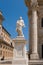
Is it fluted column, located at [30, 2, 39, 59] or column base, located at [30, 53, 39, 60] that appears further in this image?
fluted column, located at [30, 2, 39, 59]

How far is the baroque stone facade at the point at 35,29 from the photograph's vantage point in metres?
32.3

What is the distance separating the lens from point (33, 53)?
32.1 meters

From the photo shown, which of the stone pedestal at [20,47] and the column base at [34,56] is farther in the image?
the column base at [34,56]

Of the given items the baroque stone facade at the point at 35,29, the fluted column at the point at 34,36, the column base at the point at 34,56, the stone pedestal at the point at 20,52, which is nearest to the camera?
the stone pedestal at the point at 20,52

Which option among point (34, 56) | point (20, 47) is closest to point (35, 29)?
point (34, 56)

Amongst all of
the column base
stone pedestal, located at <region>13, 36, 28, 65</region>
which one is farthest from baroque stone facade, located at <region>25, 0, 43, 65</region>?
stone pedestal, located at <region>13, 36, 28, 65</region>

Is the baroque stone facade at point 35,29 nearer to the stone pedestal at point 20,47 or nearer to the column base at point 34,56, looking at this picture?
the column base at point 34,56

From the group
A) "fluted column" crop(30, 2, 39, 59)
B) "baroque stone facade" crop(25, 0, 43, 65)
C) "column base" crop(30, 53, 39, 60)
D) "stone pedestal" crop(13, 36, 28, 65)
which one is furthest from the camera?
"baroque stone facade" crop(25, 0, 43, 65)

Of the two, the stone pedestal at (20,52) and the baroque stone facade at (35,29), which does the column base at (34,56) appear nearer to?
the baroque stone facade at (35,29)

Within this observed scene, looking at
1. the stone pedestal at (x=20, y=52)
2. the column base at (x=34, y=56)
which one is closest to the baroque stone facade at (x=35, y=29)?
the column base at (x=34, y=56)

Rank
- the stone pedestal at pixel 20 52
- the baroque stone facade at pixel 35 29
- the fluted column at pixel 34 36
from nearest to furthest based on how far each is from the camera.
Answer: the stone pedestal at pixel 20 52 → the fluted column at pixel 34 36 → the baroque stone facade at pixel 35 29

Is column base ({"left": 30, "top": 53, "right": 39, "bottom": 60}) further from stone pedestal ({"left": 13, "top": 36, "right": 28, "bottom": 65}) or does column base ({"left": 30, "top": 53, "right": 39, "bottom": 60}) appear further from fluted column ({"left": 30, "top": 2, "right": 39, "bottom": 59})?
stone pedestal ({"left": 13, "top": 36, "right": 28, "bottom": 65})

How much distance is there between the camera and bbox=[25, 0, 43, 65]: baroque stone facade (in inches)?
1273

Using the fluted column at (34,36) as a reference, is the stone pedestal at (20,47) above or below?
below
